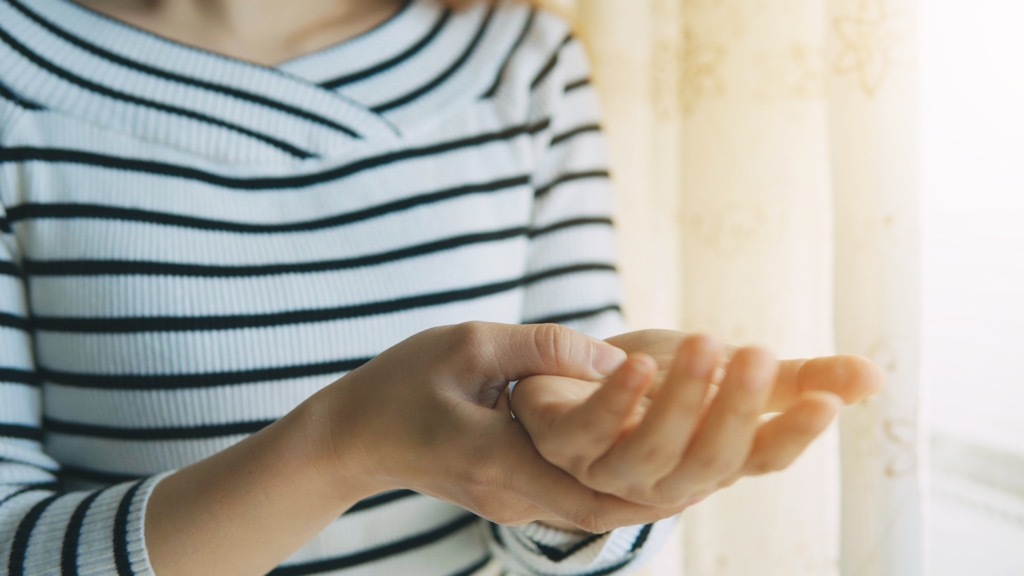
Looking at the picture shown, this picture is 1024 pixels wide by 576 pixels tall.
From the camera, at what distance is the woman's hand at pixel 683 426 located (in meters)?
0.32

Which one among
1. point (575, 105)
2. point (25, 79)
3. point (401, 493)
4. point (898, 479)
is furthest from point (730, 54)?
point (25, 79)

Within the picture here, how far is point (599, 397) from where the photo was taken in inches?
13.0

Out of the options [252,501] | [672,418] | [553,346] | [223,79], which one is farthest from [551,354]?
[223,79]

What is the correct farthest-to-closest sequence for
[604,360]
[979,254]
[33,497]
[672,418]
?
[979,254], [33,497], [604,360], [672,418]

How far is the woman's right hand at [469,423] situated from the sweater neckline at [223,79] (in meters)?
0.32

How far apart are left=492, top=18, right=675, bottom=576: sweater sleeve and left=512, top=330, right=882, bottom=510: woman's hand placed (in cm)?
33

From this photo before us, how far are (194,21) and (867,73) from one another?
605mm

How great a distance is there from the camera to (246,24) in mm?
724

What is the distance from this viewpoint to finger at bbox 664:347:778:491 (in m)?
0.32

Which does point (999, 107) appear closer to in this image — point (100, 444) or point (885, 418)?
point (885, 418)

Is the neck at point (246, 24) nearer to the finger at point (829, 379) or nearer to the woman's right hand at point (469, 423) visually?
the woman's right hand at point (469, 423)

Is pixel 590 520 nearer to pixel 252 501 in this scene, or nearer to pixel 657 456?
pixel 657 456

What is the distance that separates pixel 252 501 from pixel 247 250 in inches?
9.5

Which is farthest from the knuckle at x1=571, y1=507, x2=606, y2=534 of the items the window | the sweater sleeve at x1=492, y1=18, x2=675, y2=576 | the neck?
the neck
